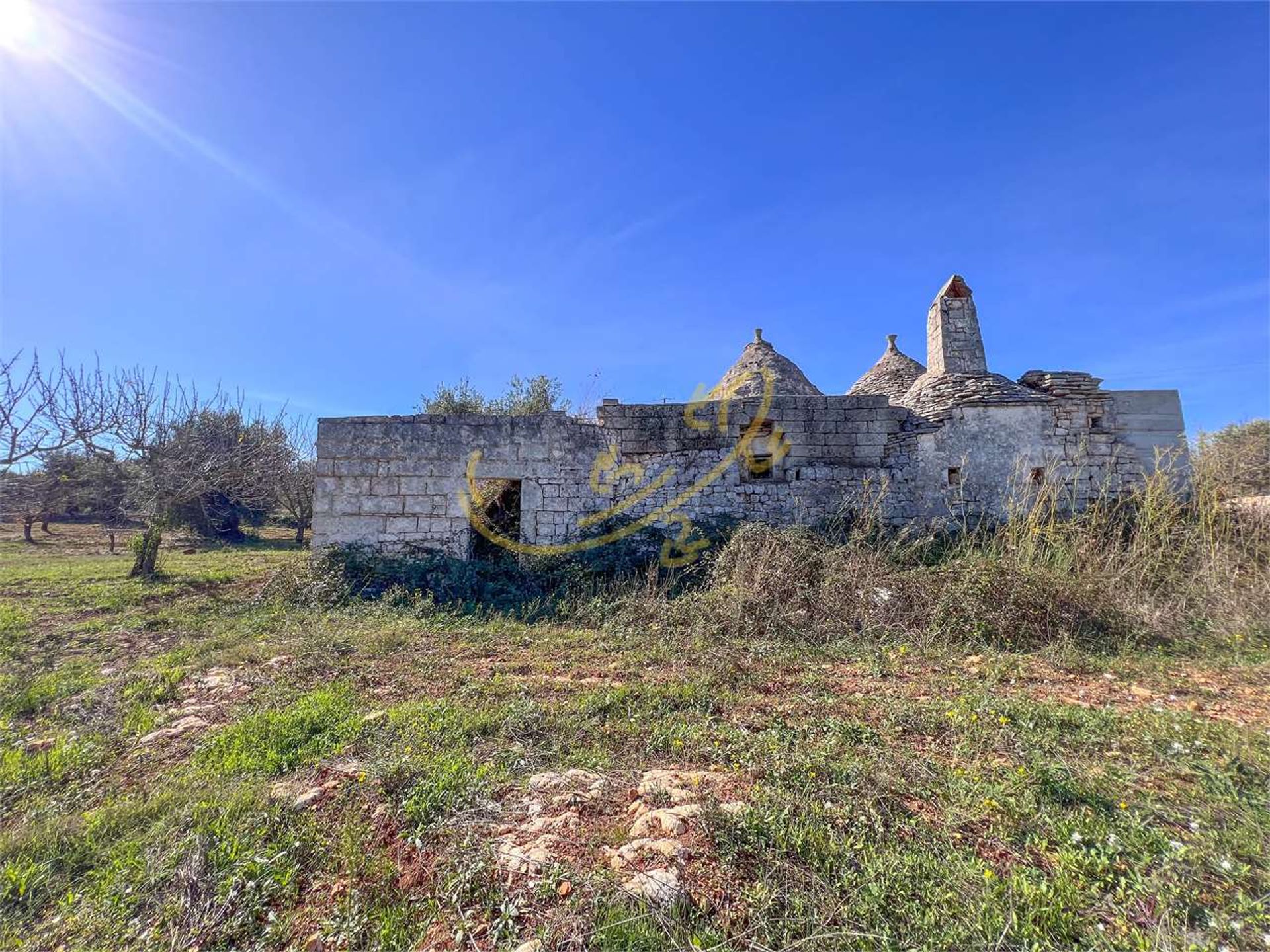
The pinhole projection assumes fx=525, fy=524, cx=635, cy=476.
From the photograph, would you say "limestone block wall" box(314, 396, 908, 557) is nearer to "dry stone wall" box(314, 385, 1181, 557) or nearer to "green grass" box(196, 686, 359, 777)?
"dry stone wall" box(314, 385, 1181, 557)

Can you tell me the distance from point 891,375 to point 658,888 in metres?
11.6

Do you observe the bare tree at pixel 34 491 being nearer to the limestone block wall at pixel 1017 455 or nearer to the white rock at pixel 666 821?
the white rock at pixel 666 821

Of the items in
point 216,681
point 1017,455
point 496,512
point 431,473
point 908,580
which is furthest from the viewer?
point 496,512

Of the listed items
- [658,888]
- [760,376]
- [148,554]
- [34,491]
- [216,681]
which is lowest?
[658,888]

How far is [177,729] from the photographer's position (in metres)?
3.31

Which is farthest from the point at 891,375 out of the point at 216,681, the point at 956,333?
the point at 216,681

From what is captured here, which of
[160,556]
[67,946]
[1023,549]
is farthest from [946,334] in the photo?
[160,556]

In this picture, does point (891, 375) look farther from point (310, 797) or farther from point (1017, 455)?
point (310, 797)

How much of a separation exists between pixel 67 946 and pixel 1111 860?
3.72m

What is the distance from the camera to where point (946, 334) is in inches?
346

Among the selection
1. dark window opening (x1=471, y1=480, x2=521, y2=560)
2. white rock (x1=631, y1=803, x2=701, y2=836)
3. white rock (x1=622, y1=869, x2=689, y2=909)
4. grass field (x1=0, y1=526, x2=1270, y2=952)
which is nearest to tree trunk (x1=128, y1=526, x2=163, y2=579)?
grass field (x1=0, y1=526, x2=1270, y2=952)

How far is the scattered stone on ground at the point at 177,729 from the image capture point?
3.21 m

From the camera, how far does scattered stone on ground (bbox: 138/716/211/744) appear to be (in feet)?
10.5

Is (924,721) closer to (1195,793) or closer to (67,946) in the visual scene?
(1195,793)
